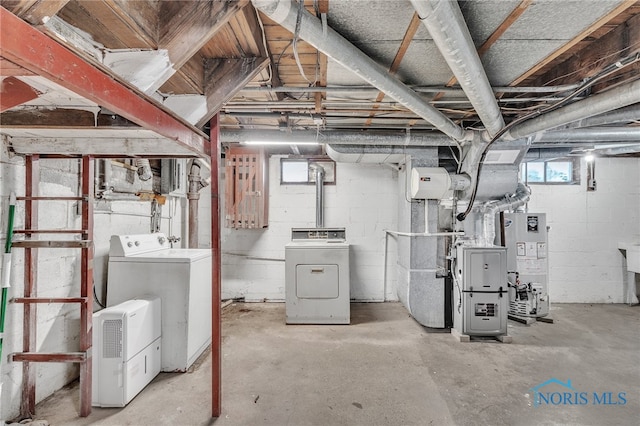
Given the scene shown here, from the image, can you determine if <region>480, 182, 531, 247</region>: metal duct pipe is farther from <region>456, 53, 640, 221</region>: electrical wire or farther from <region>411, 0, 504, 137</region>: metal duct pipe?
<region>411, 0, 504, 137</region>: metal duct pipe

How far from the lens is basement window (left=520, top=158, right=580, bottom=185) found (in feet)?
16.0

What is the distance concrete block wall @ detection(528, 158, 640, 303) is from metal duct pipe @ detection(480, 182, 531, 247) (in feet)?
3.39

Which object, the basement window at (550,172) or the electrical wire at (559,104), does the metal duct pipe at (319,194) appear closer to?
the electrical wire at (559,104)

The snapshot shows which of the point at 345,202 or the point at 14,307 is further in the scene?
the point at 345,202

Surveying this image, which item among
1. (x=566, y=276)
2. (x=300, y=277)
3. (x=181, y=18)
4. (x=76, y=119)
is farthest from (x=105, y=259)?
(x=566, y=276)

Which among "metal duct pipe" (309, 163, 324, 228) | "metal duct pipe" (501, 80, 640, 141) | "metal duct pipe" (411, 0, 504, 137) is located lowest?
"metal duct pipe" (309, 163, 324, 228)

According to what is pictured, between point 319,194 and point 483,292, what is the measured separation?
2500 millimetres

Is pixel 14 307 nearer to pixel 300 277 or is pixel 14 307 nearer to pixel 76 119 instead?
pixel 76 119

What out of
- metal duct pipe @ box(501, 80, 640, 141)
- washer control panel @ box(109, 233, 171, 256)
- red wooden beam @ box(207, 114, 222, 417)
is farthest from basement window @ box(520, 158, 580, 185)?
washer control panel @ box(109, 233, 171, 256)

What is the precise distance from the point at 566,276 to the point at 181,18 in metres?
5.99

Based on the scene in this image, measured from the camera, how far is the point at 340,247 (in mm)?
3904

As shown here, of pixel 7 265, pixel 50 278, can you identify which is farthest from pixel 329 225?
pixel 7 265

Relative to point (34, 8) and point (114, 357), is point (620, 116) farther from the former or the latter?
point (114, 357)

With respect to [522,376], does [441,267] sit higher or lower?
higher
